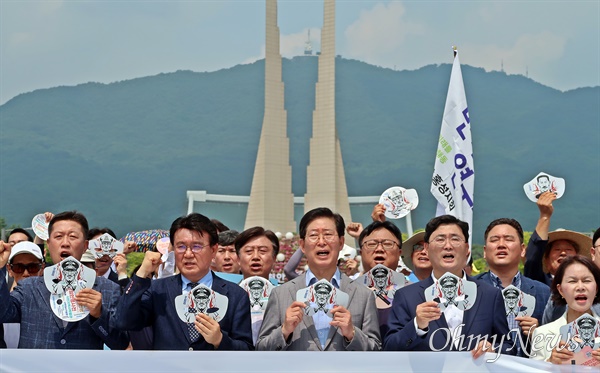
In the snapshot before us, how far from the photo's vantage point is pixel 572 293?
5191 mm

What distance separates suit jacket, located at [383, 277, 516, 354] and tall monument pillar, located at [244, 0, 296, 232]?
119 ft

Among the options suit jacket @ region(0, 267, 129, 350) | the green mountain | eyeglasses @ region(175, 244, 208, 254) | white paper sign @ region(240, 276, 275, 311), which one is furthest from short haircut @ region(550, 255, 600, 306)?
the green mountain

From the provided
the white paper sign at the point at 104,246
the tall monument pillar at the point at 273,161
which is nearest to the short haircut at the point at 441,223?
the white paper sign at the point at 104,246

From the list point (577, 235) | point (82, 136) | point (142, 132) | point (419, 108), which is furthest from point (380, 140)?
point (577, 235)

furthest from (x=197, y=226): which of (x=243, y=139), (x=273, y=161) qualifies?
(x=243, y=139)

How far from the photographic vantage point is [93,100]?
103 m

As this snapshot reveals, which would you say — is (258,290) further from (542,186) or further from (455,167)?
(455,167)

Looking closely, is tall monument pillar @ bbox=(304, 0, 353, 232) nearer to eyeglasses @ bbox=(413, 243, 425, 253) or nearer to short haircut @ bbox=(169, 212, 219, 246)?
eyeglasses @ bbox=(413, 243, 425, 253)

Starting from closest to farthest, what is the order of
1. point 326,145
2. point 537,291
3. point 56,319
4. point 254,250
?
point 56,319 → point 537,291 → point 254,250 → point 326,145

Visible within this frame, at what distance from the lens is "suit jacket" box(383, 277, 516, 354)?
502 cm

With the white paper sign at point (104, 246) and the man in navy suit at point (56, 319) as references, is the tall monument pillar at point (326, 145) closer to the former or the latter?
the white paper sign at point (104, 246)

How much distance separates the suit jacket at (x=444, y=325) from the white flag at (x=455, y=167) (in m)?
3.33

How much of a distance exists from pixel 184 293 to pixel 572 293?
6.60ft

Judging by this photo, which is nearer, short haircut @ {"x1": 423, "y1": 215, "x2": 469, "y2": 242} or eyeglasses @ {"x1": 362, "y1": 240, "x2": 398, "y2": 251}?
short haircut @ {"x1": 423, "y1": 215, "x2": 469, "y2": 242}
